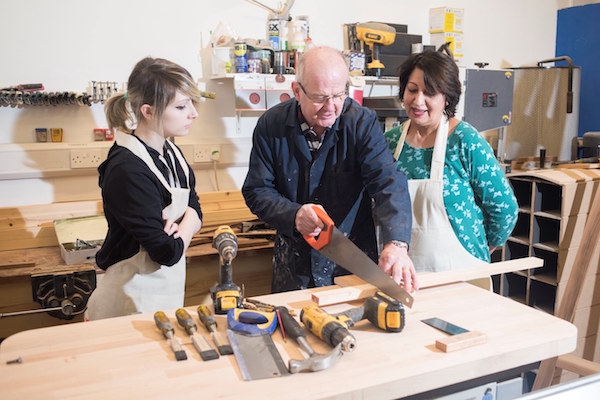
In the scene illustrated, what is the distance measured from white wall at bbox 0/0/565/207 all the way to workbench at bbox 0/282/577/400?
5.67ft

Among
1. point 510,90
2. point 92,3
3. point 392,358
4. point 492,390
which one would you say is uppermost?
point 92,3

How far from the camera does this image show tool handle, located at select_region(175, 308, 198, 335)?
4.29 feet

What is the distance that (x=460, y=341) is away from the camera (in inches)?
48.7

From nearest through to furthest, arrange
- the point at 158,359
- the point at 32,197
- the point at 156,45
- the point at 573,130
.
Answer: the point at 158,359 → the point at 32,197 → the point at 156,45 → the point at 573,130

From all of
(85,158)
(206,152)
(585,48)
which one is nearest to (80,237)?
(85,158)

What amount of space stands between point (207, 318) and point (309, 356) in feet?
0.95

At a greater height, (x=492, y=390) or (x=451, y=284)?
(x=451, y=284)

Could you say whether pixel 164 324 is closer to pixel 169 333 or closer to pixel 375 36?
pixel 169 333

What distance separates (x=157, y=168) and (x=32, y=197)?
144cm

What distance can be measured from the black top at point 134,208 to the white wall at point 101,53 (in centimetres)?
128

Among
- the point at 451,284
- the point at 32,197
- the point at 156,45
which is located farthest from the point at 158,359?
the point at 156,45

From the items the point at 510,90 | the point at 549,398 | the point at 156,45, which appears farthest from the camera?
the point at 510,90

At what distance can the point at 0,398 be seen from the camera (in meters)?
1.04

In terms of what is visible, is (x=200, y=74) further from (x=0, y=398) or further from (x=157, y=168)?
(x=0, y=398)
